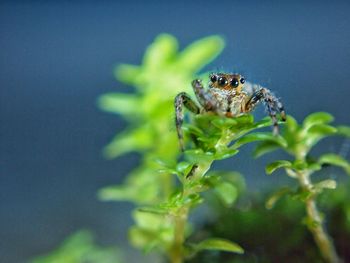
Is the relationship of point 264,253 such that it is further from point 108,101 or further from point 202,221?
point 108,101

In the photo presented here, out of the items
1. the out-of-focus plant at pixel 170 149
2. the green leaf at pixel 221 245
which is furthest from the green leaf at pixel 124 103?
the green leaf at pixel 221 245

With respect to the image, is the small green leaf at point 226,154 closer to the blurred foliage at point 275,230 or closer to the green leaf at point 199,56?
the blurred foliage at point 275,230

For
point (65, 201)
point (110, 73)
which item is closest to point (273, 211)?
point (65, 201)

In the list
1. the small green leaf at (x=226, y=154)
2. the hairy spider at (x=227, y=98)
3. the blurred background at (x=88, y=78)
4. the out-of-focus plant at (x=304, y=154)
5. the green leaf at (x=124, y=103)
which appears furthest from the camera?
the blurred background at (x=88, y=78)

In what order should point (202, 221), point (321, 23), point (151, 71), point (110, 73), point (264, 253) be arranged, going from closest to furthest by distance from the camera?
1. point (264, 253)
2. point (202, 221)
3. point (151, 71)
4. point (321, 23)
5. point (110, 73)

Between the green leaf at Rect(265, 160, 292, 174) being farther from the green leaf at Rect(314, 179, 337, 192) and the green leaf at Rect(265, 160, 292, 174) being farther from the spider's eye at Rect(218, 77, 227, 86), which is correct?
the spider's eye at Rect(218, 77, 227, 86)

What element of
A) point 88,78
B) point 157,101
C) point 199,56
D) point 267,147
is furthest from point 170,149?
point 88,78
